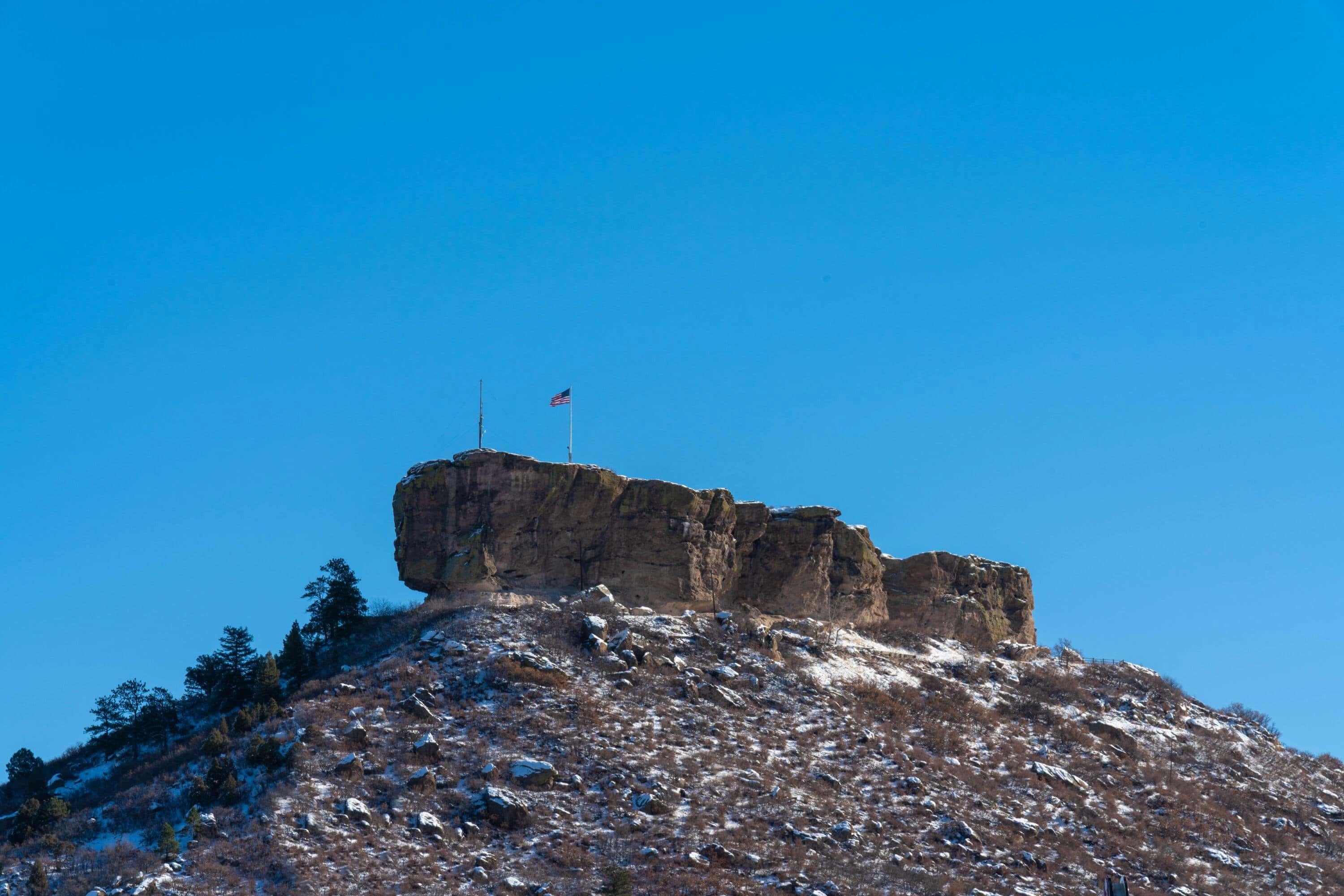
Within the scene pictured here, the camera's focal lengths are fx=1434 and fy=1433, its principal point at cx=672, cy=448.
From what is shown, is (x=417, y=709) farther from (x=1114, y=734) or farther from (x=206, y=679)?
(x=1114, y=734)

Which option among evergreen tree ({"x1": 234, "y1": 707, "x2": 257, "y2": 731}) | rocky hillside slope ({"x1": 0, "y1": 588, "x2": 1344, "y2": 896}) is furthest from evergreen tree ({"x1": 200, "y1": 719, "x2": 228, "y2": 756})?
rocky hillside slope ({"x1": 0, "y1": 588, "x2": 1344, "y2": 896})

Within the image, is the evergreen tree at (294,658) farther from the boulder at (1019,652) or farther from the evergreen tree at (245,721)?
the boulder at (1019,652)

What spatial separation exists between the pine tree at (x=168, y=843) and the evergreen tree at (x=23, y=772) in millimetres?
17823

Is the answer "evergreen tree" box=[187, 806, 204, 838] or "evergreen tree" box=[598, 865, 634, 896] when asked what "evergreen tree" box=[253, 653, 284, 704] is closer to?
"evergreen tree" box=[187, 806, 204, 838]

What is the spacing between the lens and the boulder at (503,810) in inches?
2019

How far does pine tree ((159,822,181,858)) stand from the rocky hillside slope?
0.35m

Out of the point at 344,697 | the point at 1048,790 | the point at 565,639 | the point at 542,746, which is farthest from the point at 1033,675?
the point at 344,697

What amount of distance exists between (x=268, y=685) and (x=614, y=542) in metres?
19.0

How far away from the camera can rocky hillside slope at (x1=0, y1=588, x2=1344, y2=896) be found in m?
49.1

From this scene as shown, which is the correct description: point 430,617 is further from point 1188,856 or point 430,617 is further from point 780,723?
point 1188,856

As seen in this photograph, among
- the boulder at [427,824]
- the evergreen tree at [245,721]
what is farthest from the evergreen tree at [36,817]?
the boulder at [427,824]

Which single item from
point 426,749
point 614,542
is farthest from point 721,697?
point 426,749

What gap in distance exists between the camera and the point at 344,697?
59562mm

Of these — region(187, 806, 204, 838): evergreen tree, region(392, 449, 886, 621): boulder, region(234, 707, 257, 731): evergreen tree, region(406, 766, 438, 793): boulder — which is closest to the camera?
region(187, 806, 204, 838): evergreen tree
